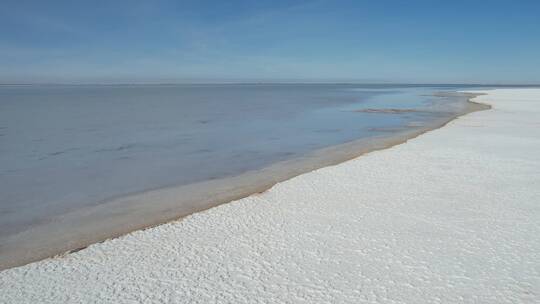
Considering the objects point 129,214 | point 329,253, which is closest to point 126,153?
point 129,214

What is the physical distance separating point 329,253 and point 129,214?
4.56 m

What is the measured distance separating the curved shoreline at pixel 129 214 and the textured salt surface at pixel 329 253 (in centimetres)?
75

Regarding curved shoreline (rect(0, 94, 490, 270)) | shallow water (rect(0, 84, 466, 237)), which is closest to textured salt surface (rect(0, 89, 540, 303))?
curved shoreline (rect(0, 94, 490, 270))

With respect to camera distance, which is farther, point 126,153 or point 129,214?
point 126,153

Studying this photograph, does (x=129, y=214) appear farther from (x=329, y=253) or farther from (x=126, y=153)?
(x=126, y=153)

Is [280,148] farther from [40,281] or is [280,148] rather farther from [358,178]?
[40,281]

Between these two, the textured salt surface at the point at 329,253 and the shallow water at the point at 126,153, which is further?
the shallow water at the point at 126,153

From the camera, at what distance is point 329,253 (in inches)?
233

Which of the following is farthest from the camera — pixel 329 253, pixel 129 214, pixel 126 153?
pixel 126 153

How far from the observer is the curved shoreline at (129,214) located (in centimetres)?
667

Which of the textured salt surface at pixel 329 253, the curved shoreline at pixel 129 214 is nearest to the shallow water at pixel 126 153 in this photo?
the curved shoreline at pixel 129 214

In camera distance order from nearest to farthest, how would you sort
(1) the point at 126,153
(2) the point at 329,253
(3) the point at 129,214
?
(2) the point at 329,253 → (3) the point at 129,214 → (1) the point at 126,153

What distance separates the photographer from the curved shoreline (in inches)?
263

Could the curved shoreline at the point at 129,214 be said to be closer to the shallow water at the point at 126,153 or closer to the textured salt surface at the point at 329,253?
the shallow water at the point at 126,153
